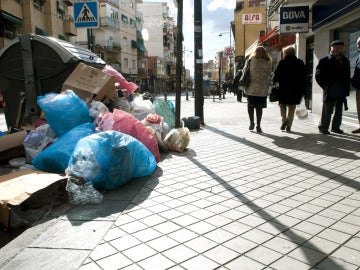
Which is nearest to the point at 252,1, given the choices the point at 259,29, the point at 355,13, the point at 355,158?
the point at 259,29

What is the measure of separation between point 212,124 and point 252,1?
2137 inches

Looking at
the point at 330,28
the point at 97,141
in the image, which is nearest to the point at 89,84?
the point at 97,141

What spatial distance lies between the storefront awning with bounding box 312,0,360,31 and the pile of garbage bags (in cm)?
508

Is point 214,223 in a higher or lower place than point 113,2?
lower

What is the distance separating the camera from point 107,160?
374 centimetres

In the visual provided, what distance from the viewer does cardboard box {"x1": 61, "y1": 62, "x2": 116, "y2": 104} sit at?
5.77 m

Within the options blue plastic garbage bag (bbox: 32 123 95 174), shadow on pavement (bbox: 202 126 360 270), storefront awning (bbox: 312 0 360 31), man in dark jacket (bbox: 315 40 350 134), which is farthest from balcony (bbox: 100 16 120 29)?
blue plastic garbage bag (bbox: 32 123 95 174)

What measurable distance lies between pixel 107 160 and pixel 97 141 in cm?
23

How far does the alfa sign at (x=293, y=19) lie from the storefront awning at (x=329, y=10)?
0.38m

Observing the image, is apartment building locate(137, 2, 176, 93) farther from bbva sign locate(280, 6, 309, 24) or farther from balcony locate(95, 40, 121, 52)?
bbva sign locate(280, 6, 309, 24)

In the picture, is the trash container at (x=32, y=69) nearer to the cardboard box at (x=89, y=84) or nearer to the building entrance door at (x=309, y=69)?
the cardboard box at (x=89, y=84)

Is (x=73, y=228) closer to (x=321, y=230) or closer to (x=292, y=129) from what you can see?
(x=321, y=230)

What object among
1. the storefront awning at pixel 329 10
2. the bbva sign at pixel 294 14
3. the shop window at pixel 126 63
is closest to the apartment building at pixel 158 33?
the shop window at pixel 126 63

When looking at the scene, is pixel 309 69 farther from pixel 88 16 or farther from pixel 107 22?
pixel 107 22
